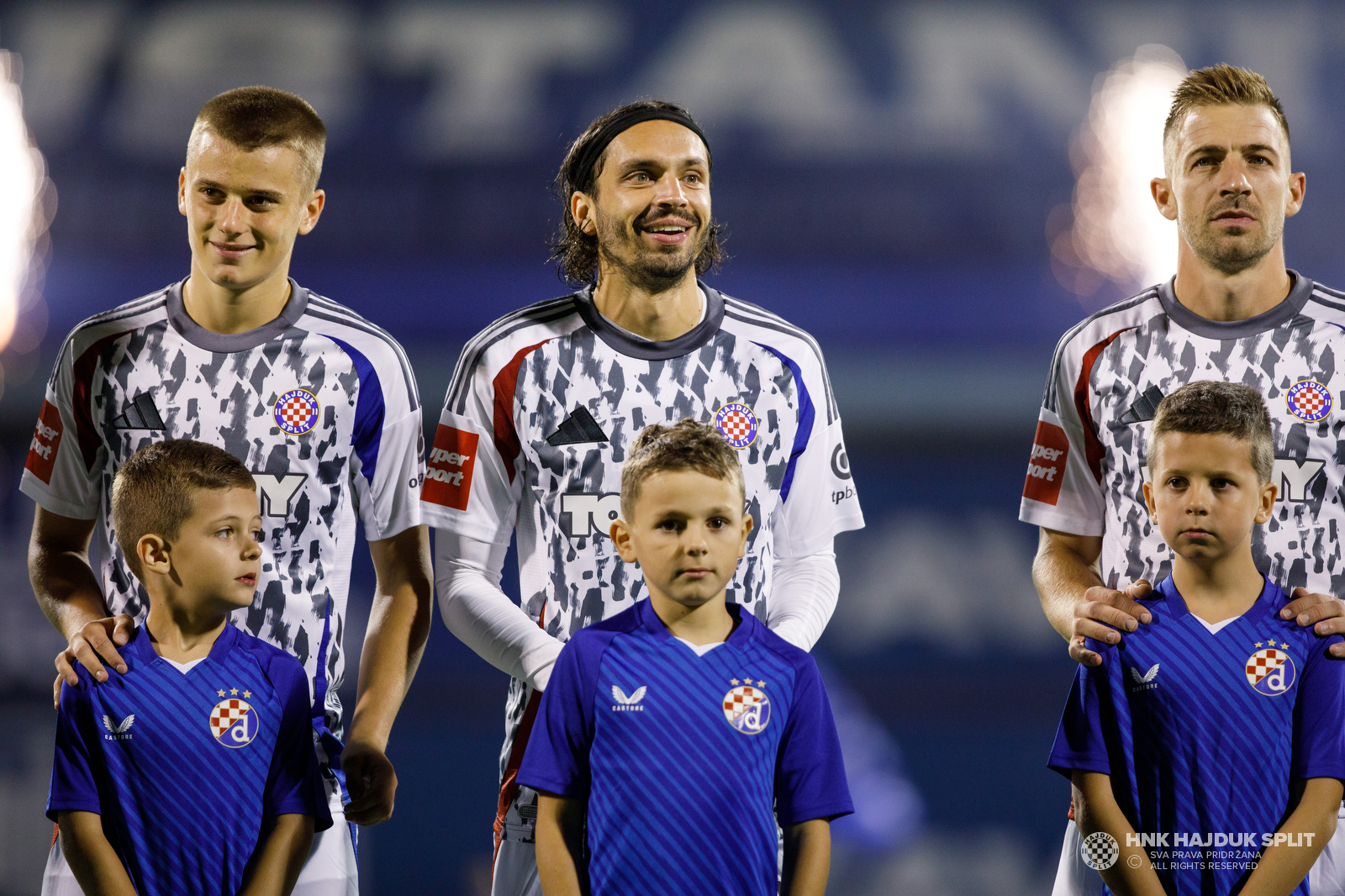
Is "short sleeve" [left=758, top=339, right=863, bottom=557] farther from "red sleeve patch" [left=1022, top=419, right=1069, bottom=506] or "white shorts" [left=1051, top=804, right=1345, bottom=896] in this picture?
"white shorts" [left=1051, top=804, right=1345, bottom=896]

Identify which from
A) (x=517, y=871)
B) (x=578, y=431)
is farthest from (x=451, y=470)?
(x=517, y=871)

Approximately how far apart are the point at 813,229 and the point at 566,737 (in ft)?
6.59

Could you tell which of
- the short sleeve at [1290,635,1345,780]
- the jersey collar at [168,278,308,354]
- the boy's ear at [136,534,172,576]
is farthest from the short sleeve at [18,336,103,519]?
the short sleeve at [1290,635,1345,780]

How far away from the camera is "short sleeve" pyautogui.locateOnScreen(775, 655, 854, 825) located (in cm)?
234

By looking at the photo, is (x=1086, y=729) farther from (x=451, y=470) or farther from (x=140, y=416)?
(x=140, y=416)

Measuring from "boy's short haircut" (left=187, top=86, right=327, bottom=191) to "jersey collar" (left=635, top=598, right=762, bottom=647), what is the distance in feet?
4.19

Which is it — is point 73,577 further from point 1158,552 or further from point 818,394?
point 1158,552

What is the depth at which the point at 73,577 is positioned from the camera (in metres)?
2.91

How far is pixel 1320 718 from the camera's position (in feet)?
8.49

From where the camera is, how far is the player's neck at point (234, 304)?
9.66 feet

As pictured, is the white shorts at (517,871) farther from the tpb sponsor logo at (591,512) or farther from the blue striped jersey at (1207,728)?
the blue striped jersey at (1207,728)

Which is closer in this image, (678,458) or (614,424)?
(678,458)

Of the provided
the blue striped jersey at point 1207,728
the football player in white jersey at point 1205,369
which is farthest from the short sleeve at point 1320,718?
the football player in white jersey at point 1205,369

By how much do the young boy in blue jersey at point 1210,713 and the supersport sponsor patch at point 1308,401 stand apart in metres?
0.26
